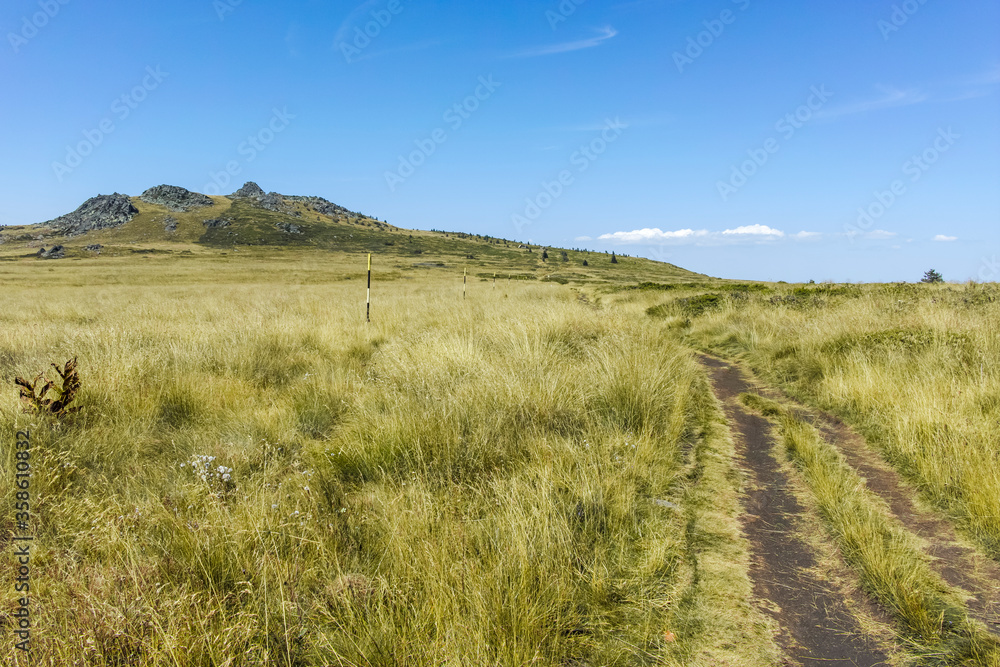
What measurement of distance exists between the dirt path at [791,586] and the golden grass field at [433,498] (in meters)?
0.11

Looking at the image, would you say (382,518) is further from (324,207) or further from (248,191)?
(248,191)

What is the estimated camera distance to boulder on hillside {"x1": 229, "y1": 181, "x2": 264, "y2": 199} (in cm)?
17600

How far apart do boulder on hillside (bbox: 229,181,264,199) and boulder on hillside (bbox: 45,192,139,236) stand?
4563 centimetres

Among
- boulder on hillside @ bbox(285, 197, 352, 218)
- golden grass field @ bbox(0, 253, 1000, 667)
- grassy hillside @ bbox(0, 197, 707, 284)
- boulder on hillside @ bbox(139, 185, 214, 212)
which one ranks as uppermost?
boulder on hillside @ bbox(285, 197, 352, 218)

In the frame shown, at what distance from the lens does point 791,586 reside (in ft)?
9.09

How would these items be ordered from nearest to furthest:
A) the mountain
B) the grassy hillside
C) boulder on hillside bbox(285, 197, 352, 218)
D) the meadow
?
the meadow, the grassy hillside, the mountain, boulder on hillside bbox(285, 197, 352, 218)

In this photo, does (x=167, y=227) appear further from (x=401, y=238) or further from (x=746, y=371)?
(x=746, y=371)

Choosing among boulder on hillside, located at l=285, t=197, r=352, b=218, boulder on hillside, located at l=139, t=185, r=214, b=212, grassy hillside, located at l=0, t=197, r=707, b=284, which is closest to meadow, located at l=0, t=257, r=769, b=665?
grassy hillside, located at l=0, t=197, r=707, b=284

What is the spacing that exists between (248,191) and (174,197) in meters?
39.4

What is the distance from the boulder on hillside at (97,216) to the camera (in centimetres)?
11881

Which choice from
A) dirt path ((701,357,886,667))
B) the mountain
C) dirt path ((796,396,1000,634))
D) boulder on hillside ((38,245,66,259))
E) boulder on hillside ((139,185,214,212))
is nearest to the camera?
dirt path ((701,357,886,667))

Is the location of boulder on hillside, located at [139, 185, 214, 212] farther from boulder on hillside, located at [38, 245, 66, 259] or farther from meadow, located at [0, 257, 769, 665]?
meadow, located at [0, 257, 769, 665]

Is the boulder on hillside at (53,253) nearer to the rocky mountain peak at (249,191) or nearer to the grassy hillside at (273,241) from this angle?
the grassy hillside at (273,241)

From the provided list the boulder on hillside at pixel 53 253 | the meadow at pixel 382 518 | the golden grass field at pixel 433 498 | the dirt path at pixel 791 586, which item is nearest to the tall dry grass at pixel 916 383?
the golden grass field at pixel 433 498
